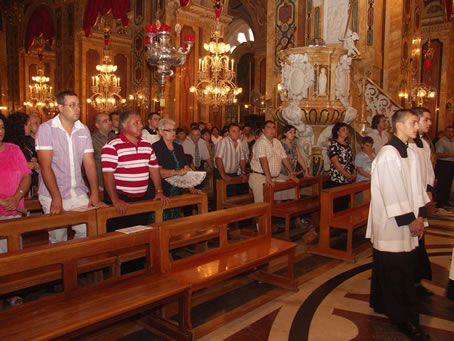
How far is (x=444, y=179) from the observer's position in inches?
340

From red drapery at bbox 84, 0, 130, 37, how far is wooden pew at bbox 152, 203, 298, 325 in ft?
29.7

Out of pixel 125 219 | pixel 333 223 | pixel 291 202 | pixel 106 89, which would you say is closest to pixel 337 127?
pixel 291 202

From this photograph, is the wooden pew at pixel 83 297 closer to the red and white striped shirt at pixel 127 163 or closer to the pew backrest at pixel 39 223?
the pew backrest at pixel 39 223

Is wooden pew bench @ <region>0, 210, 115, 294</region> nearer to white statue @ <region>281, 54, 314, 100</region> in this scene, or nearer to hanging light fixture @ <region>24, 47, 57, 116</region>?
white statue @ <region>281, 54, 314, 100</region>

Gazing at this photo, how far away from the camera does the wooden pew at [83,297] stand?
2.31 meters

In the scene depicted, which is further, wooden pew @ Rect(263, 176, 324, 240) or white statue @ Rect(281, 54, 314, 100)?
white statue @ Rect(281, 54, 314, 100)

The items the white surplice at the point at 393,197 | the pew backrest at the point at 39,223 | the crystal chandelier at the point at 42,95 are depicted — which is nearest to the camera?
the pew backrest at the point at 39,223

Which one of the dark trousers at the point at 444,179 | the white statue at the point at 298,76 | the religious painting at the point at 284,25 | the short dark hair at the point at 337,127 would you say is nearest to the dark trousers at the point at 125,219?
the short dark hair at the point at 337,127

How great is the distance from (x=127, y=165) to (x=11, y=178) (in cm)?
100

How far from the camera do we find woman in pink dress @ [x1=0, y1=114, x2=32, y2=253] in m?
3.48

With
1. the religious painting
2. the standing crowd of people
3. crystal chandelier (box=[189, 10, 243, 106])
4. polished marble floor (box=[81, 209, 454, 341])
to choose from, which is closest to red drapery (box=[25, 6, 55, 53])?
crystal chandelier (box=[189, 10, 243, 106])

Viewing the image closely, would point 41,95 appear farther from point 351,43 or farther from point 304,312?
point 304,312

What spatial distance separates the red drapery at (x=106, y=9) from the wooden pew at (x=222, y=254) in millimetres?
9064

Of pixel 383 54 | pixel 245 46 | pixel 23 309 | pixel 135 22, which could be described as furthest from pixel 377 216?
pixel 245 46
